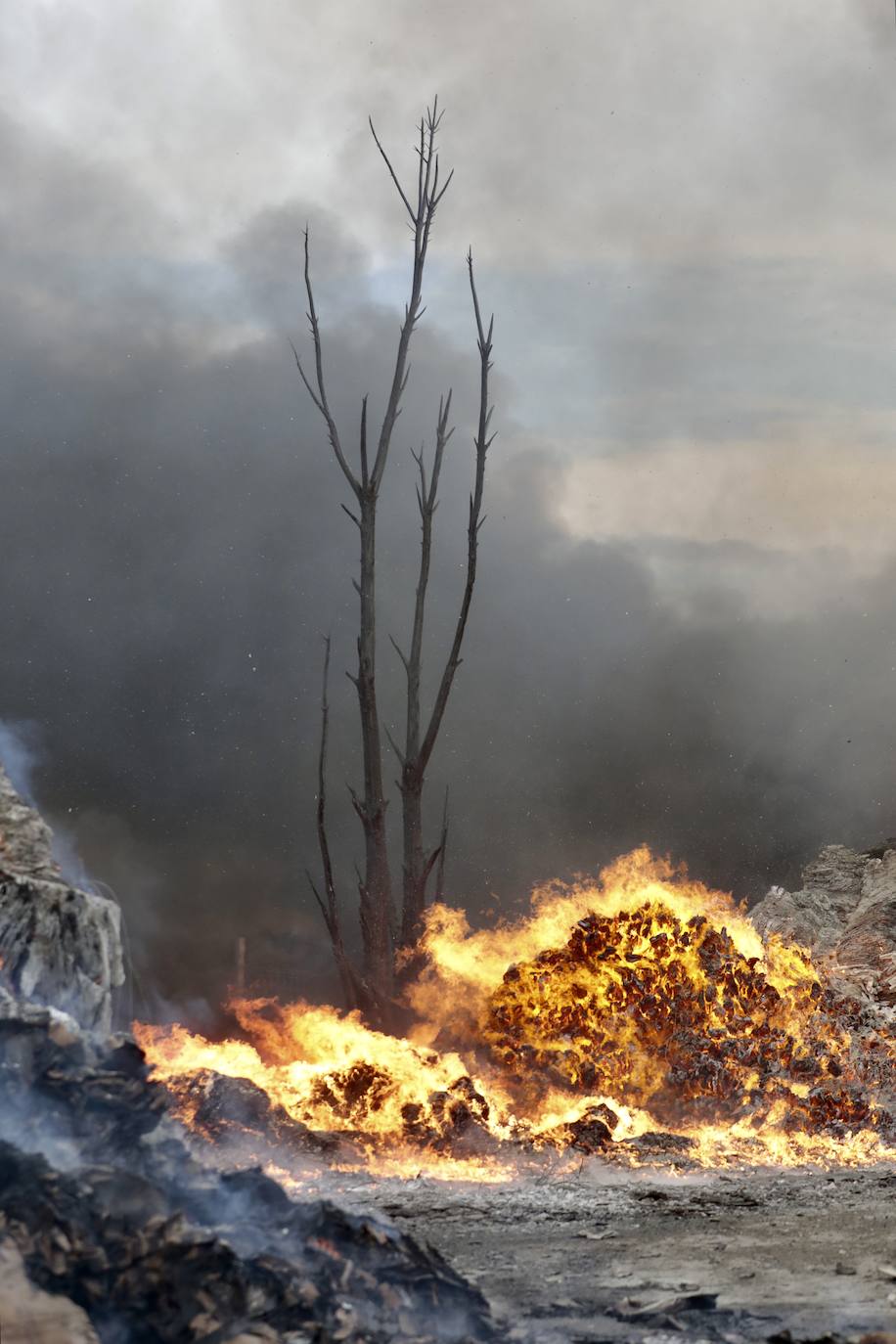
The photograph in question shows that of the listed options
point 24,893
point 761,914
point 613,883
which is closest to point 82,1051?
point 24,893

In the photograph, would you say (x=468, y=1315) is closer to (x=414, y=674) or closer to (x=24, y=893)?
(x=24, y=893)

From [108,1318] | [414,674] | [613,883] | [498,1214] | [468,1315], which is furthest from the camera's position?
[414,674]

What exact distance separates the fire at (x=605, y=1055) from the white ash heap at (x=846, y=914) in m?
1.73

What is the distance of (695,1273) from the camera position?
239 inches

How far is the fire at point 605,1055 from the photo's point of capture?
9.32 metres

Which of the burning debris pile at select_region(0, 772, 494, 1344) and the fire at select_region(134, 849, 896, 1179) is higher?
the fire at select_region(134, 849, 896, 1179)

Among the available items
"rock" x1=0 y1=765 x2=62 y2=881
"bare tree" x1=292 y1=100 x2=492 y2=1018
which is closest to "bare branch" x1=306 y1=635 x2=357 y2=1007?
"bare tree" x1=292 y1=100 x2=492 y2=1018

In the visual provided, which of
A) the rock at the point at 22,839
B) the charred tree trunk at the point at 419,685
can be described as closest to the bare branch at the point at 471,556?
the charred tree trunk at the point at 419,685

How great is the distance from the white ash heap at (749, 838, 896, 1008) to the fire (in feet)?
5.68

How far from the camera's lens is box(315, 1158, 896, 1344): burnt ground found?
17.5ft

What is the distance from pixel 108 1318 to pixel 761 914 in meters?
12.5

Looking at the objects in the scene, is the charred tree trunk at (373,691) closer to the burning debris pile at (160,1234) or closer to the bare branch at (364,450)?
the bare branch at (364,450)

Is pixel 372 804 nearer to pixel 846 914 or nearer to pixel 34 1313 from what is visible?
pixel 846 914

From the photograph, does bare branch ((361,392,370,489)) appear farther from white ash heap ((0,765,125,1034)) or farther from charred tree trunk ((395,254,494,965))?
white ash heap ((0,765,125,1034))
